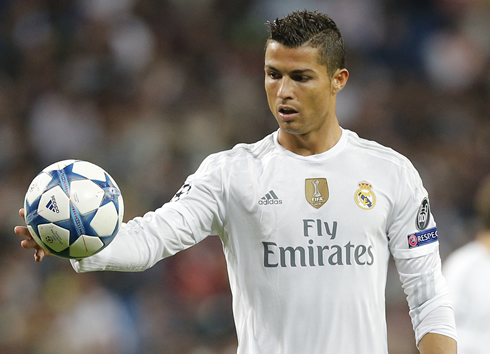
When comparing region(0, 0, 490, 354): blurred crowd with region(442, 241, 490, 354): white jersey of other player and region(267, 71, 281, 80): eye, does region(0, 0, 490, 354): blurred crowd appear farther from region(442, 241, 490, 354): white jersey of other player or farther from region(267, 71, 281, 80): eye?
region(267, 71, 281, 80): eye

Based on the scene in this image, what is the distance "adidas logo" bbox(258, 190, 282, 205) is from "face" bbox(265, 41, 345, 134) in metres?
0.31

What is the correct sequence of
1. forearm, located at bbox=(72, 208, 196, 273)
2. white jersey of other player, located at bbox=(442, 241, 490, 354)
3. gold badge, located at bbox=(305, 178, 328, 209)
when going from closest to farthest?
forearm, located at bbox=(72, 208, 196, 273) < gold badge, located at bbox=(305, 178, 328, 209) < white jersey of other player, located at bbox=(442, 241, 490, 354)

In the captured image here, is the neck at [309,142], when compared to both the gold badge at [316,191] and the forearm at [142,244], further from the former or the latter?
the forearm at [142,244]

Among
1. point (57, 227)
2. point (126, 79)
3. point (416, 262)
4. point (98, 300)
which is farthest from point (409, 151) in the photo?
point (57, 227)

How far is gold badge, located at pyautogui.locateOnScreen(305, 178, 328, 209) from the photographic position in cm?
316

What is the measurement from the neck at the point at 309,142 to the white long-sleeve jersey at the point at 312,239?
4 centimetres

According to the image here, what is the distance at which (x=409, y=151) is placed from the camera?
29.4ft

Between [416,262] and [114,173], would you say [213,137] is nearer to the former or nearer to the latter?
[114,173]

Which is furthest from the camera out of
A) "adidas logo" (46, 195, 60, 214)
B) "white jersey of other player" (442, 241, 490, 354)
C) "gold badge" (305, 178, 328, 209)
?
"white jersey of other player" (442, 241, 490, 354)

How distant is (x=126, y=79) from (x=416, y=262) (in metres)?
6.33

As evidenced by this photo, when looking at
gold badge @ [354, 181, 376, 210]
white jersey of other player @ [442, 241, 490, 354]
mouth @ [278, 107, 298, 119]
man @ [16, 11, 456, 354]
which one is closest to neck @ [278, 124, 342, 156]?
man @ [16, 11, 456, 354]

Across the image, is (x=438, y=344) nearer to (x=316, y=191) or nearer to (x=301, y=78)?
(x=316, y=191)

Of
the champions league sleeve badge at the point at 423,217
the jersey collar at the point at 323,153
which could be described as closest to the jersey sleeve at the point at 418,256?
the champions league sleeve badge at the point at 423,217

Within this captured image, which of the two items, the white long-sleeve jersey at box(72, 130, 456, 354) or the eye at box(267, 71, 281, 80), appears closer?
the white long-sleeve jersey at box(72, 130, 456, 354)
